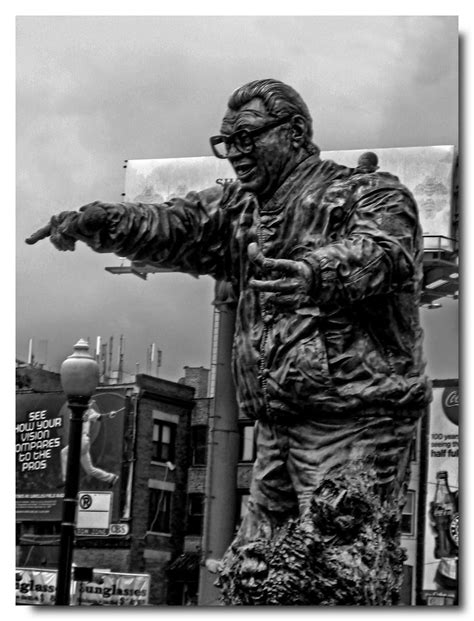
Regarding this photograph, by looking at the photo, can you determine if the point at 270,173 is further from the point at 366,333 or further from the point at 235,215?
the point at 366,333

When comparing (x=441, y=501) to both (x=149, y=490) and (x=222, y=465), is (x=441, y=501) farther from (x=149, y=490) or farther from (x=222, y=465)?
(x=149, y=490)

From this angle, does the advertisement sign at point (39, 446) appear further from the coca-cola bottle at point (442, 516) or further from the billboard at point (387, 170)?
the billboard at point (387, 170)

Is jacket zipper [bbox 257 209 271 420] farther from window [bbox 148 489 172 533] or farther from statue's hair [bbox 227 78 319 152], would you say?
window [bbox 148 489 172 533]

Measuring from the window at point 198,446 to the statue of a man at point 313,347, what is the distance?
18152 mm

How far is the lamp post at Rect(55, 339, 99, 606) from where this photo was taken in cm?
550

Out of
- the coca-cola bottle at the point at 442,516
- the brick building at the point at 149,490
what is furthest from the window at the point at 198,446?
the coca-cola bottle at the point at 442,516

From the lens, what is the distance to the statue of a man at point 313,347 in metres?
2.80

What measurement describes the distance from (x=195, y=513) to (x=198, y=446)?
1176 mm

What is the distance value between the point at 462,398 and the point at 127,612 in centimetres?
111

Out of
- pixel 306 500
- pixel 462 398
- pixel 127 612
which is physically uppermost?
pixel 462 398

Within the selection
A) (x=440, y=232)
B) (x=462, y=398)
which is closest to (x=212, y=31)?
(x=440, y=232)

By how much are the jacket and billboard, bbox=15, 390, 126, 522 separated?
2.90m

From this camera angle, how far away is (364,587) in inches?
110

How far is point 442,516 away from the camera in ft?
33.2
